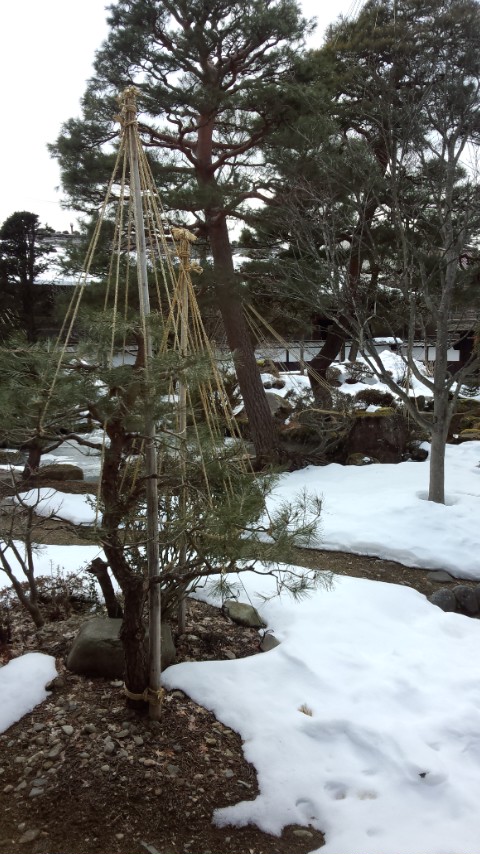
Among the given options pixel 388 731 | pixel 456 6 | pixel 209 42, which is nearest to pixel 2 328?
pixel 209 42

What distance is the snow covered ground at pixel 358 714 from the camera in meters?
1.89

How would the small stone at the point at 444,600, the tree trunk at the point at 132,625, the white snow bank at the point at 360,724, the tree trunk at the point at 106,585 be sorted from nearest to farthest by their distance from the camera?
the white snow bank at the point at 360,724 < the tree trunk at the point at 132,625 < the tree trunk at the point at 106,585 < the small stone at the point at 444,600

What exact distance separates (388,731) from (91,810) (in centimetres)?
115

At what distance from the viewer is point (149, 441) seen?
2.04 m

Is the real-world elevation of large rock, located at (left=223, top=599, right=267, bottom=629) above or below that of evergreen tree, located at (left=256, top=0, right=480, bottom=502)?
below

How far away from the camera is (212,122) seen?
251 inches

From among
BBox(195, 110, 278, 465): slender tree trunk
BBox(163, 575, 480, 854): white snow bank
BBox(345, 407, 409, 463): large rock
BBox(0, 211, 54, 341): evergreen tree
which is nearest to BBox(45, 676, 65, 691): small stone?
BBox(163, 575, 480, 854): white snow bank

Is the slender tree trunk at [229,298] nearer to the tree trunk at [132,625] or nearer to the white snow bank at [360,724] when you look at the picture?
the white snow bank at [360,724]

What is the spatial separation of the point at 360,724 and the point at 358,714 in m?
0.07

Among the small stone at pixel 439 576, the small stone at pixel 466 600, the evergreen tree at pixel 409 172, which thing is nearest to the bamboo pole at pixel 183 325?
the small stone at pixel 466 600

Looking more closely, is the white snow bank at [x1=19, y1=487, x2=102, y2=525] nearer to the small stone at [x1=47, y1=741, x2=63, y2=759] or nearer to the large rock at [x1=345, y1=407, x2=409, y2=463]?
the small stone at [x1=47, y1=741, x2=63, y2=759]

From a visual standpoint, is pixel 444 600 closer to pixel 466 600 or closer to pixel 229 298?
pixel 466 600

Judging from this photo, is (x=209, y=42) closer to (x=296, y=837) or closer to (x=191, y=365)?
(x=191, y=365)

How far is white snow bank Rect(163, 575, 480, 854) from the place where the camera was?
1.88m
